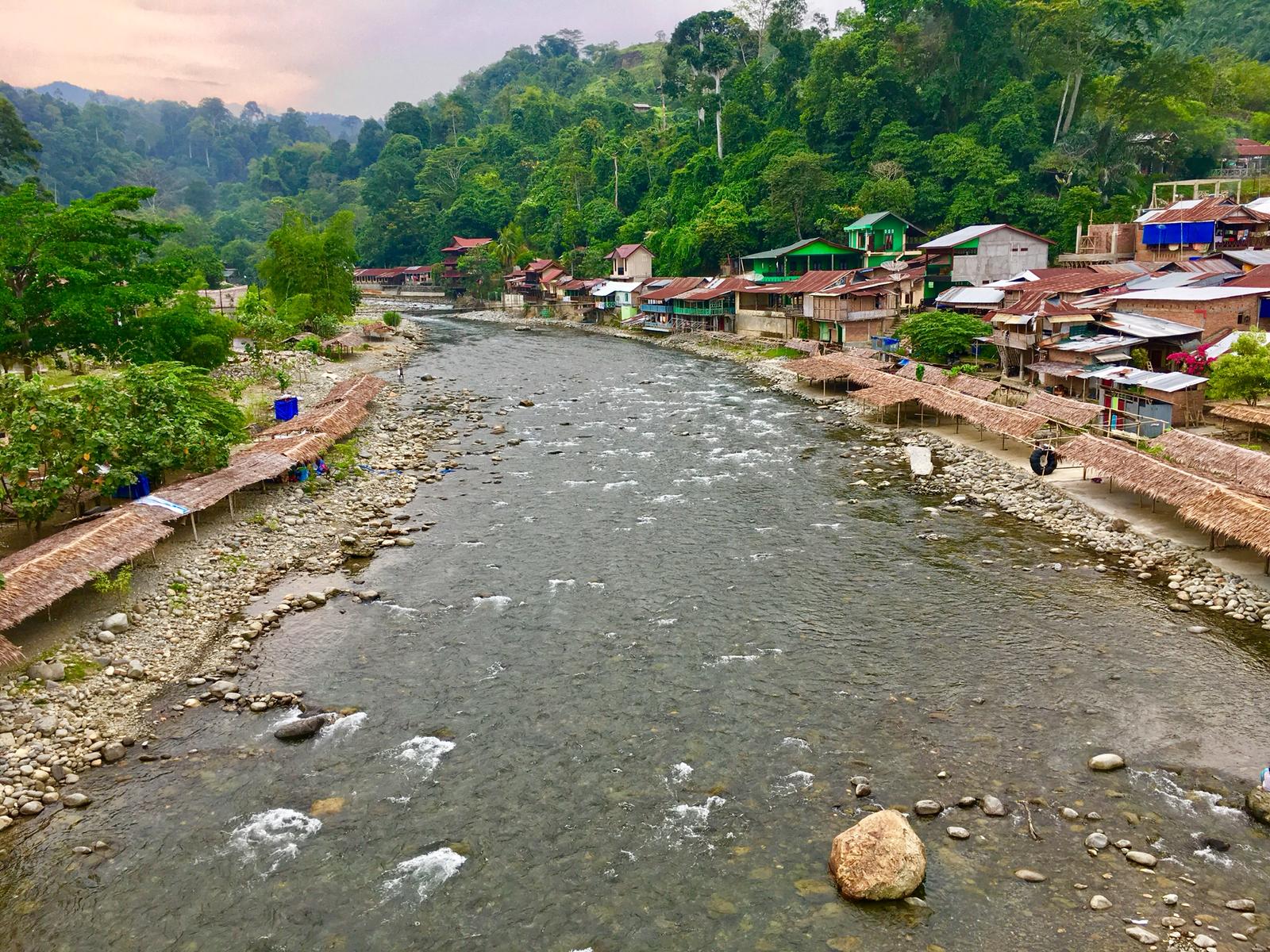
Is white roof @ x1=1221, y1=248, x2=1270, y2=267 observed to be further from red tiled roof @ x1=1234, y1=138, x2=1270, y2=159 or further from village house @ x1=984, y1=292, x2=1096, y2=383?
red tiled roof @ x1=1234, y1=138, x2=1270, y2=159

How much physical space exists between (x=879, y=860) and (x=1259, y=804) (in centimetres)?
559

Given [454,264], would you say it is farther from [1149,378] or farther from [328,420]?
[1149,378]

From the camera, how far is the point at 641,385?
47812 mm

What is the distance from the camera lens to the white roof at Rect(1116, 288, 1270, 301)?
3262 centimetres

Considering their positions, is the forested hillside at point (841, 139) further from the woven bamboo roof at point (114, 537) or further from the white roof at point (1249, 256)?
the woven bamboo roof at point (114, 537)

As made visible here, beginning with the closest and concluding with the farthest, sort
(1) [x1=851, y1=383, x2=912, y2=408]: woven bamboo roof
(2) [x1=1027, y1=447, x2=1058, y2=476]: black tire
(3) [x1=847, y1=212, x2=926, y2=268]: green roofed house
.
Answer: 1. (2) [x1=1027, y1=447, x2=1058, y2=476]: black tire
2. (1) [x1=851, y1=383, x2=912, y2=408]: woven bamboo roof
3. (3) [x1=847, y1=212, x2=926, y2=268]: green roofed house

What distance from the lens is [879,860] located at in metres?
11.2

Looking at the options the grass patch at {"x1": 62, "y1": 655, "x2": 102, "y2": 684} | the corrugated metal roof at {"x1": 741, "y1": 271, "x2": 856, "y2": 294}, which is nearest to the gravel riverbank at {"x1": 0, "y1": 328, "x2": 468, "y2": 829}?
the grass patch at {"x1": 62, "y1": 655, "x2": 102, "y2": 684}

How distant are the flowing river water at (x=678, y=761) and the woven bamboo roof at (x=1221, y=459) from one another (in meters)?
4.35

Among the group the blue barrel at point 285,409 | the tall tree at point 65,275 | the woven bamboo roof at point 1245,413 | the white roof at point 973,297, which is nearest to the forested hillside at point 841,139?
the white roof at point 973,297

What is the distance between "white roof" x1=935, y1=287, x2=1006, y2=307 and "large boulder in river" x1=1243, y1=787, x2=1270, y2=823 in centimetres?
3631

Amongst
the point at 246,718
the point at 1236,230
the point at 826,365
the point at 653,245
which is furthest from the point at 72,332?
the point at 653,245

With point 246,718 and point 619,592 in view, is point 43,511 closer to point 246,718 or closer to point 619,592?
point 246,718

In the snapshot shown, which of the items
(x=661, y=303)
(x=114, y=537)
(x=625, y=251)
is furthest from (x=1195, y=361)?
(x=625, y=251)
